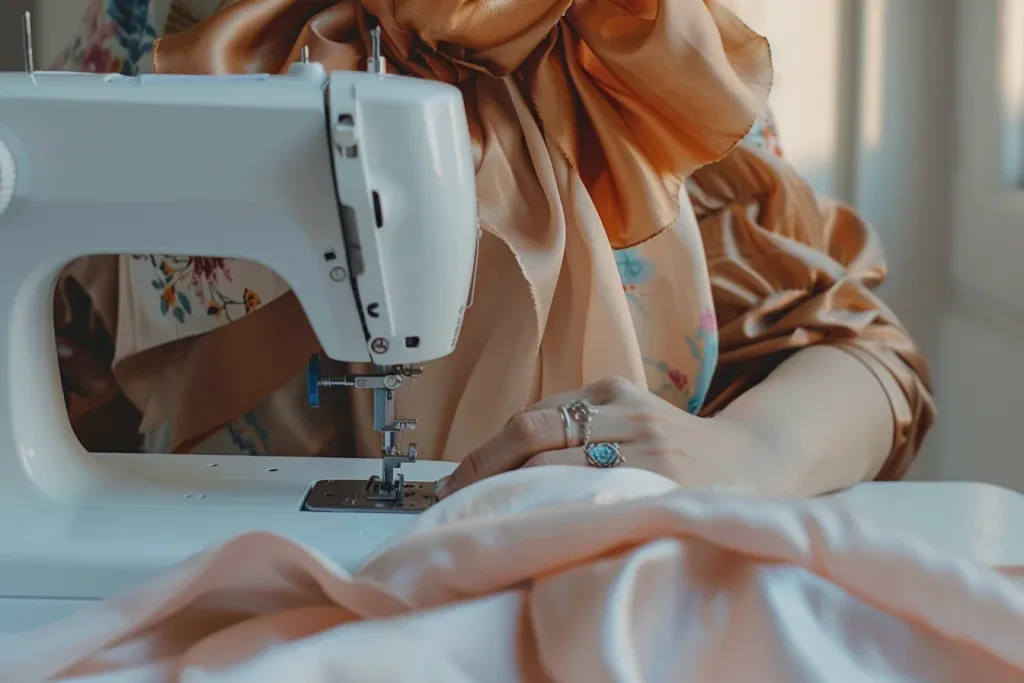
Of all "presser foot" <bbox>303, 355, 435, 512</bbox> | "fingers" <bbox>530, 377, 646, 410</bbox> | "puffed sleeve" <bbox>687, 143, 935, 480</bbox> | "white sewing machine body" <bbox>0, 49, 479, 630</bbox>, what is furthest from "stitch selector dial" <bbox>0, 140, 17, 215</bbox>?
"puffed sleeve" <bbox>687, 143, 935, 480</bbox>

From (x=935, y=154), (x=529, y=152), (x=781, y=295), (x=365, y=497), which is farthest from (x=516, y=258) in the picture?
(x=935, y=154)

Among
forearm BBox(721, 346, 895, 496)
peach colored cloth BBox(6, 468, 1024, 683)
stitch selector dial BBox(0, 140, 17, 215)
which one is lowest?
forearm BBox(721, 346, 895, 496)

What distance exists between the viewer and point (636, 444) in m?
0.57

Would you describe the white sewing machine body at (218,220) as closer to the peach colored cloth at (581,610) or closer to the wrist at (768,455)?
the peach colored cloth at (581,610)

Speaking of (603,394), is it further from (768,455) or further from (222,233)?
(222,233)

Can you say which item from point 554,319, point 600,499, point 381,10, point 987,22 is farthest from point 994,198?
point 600,499

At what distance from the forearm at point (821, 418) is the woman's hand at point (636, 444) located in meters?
0.02

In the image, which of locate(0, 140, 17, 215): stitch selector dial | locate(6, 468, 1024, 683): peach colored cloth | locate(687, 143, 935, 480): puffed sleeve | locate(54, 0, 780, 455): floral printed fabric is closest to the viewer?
locate(6, 468, 1024, 683): peach colored cloth

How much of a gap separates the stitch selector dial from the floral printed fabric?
0.23 meters

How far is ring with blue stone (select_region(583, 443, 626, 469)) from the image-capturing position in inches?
21.3

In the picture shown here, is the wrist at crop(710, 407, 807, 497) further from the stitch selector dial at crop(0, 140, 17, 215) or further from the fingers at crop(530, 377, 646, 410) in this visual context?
the stitch selector dial at crop(0, 140, 17, 215)

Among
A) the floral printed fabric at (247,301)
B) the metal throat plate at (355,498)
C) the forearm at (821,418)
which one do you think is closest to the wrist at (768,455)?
the forearm at (821,418)

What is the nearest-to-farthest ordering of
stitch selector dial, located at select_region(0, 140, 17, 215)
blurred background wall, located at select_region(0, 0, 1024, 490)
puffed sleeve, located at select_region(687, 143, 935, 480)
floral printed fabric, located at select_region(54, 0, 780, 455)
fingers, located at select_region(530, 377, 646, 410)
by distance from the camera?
stitch selector dial, located at select_region(0, 140, 17, 215) < fingers, located at select_region(530, 377, 646, 410) < floral printed fabric, located at select_region(54, 0, 780, 455) < puffed sleeve, located at select_region(687, 143, 935, 480) < blurred background wall, located at select_region(0, 0, 1024, 490)

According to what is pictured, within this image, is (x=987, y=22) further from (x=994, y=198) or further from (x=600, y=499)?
(x=600, y=499)
